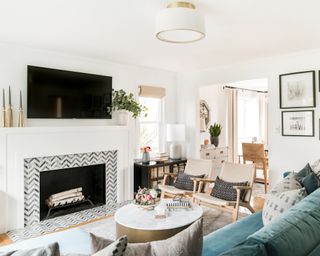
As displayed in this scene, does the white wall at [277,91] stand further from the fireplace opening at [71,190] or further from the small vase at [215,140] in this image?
Result: the fireplace opening at [71,190]

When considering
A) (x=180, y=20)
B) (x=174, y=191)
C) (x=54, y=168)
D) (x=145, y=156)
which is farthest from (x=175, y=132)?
(x=180, y=20)

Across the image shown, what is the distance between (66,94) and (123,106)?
0.93 meters

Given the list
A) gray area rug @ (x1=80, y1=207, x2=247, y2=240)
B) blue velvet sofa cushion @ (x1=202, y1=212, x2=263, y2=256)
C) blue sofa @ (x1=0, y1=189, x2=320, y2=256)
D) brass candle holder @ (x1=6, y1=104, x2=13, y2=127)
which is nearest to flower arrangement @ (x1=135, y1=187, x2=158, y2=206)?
gray area rug @ (x1=80, y1=207, x2=247, y2=240)

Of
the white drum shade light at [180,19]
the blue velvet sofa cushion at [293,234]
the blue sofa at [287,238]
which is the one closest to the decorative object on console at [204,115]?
the white drum shade light at [180,19]

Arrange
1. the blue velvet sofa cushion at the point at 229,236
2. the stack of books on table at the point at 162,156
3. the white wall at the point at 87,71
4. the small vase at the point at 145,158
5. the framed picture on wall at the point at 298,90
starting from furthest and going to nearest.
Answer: the stack of books on table at the point at 162,156 → the small vase at the point at 145,158 → the framed picture on wall at the point at 298,90 → the white wall at the point at 87,71 → the blue velvet sofa cushion at the point at 229,236

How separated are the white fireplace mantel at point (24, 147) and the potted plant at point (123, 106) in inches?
11.2

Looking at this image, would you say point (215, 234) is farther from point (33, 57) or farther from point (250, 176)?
point (33, 57)

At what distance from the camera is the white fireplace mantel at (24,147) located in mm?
3410

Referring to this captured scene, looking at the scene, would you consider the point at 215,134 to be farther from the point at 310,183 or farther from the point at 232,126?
the point at 310,183

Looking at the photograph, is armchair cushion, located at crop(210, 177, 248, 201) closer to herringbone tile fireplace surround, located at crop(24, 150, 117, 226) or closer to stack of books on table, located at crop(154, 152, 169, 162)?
stack of books on table, located at crop(154, 152, 169, 162)

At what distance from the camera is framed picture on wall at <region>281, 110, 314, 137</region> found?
12.8ft

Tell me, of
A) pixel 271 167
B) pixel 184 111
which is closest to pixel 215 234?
pixel 271 167

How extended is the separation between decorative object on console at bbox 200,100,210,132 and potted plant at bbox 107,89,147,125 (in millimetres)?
2273

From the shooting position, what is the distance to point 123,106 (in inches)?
179
